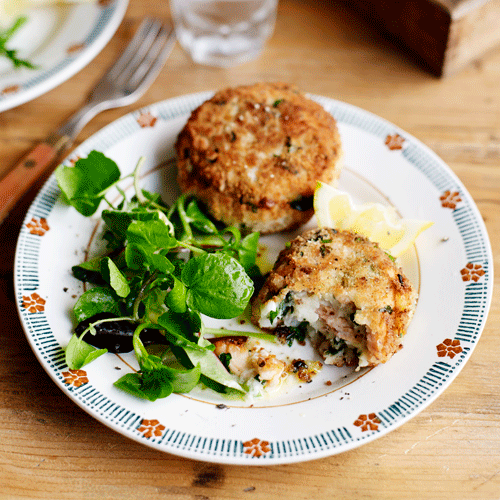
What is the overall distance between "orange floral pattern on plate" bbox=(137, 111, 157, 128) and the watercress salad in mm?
527

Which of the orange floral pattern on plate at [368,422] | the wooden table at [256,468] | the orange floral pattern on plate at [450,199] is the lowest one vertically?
the wooden table at [256,468]

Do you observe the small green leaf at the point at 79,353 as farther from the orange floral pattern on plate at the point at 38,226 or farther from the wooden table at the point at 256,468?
the orange floral pattern on plate at the point at 38,226

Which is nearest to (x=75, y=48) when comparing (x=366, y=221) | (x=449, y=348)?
(x=366, y=221)

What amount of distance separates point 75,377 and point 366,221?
142cm

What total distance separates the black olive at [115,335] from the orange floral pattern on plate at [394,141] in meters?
1.59

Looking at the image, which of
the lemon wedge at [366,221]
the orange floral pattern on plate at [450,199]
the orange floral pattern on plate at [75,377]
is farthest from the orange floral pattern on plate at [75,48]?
the orange floral pattern on plate at [450,199]

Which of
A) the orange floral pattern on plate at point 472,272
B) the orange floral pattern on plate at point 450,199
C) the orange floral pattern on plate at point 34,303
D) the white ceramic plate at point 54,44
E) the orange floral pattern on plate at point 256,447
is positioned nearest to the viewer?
the orange floral pattern on plate at point 256,447

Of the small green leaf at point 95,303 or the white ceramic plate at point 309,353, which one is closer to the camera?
the white ceramic plate at point 309,353

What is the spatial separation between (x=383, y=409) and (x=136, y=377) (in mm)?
939

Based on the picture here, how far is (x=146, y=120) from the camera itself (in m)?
3.04

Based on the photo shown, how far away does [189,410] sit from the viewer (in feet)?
6.87

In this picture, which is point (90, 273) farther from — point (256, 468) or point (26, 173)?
point (256, 468)

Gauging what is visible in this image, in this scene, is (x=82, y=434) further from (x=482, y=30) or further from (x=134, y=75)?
(x=482, y=30)

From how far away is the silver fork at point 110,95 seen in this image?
2826 millimetres
